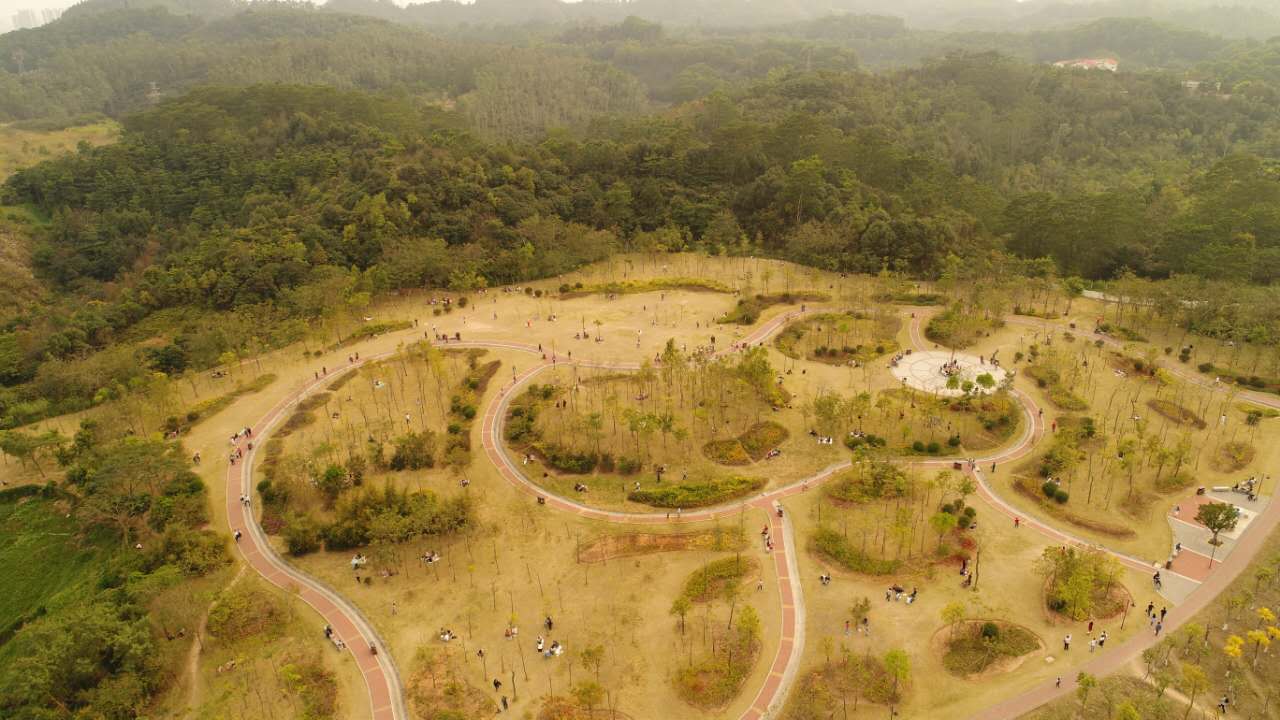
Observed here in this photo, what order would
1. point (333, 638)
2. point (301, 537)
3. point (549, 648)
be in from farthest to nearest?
point (301, 537) → point (333, 638) → point (549, 648)

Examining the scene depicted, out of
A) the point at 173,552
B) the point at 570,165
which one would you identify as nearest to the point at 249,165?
the point at 570,165

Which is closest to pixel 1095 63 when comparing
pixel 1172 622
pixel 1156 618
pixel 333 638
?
pixel 1172 622

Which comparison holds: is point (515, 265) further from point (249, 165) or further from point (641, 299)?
point (249, 165)

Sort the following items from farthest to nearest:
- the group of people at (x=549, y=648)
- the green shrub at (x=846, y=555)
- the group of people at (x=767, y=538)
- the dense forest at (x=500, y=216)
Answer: the dense forest at (x=500, y=216)
the group of people at (x=767, y=538)
the green shrub at (x=846, y=555)
the group of people at (x=549, y=648)

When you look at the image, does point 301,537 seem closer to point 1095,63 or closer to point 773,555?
point 773,555

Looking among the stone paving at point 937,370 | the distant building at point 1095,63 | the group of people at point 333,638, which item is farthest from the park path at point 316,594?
the distant building at point 1095,63

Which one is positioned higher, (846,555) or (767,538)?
(767,538)

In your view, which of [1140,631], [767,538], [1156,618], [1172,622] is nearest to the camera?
[1140,631]

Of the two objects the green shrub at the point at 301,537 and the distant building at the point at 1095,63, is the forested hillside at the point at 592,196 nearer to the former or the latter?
the distant building at the point at 1095,63
